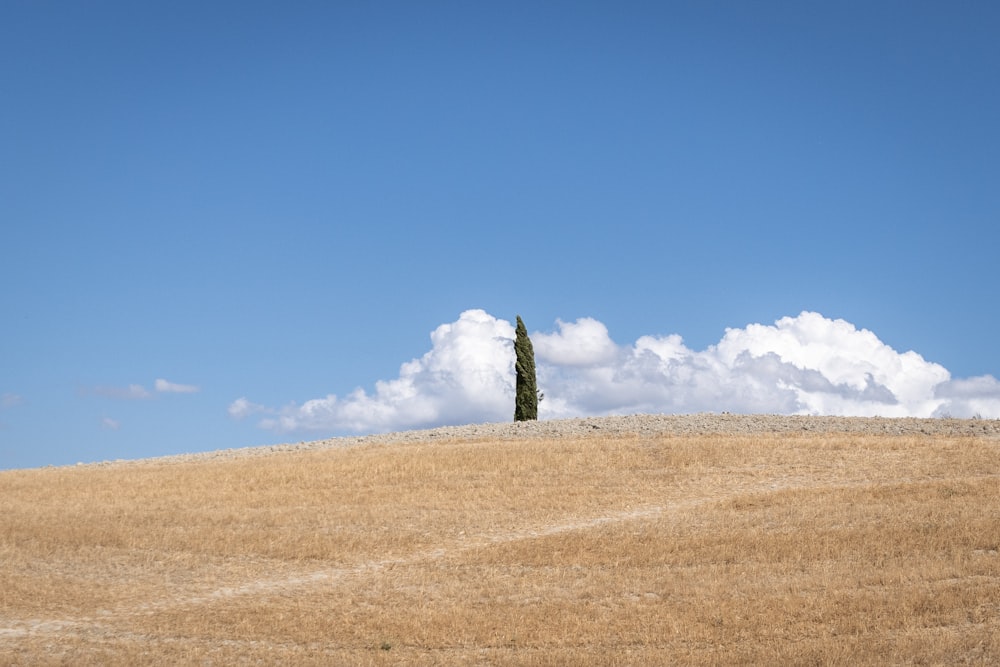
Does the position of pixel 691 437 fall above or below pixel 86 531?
above

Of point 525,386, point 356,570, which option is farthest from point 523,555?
point 525,386

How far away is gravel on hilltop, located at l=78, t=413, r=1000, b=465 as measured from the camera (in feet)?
155

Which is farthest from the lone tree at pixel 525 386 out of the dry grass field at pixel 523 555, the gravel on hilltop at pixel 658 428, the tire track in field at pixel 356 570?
the tire track in field at pixel 356 570

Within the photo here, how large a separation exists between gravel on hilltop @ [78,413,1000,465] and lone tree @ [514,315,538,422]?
17.8ft

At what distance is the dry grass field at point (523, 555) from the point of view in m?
19.6

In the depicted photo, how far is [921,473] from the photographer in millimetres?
37594

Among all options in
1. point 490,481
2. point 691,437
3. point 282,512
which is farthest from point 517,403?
point 282,512

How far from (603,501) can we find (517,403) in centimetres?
2372

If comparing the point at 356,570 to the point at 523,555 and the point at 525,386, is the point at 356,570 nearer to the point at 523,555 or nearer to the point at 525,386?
the point at 523,555

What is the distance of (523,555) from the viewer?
2761cm

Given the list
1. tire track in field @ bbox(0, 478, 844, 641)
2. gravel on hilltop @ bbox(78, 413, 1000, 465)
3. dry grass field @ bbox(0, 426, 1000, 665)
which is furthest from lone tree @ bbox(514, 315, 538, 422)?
tire track in field @ bbox(0, 478, 844, 641)

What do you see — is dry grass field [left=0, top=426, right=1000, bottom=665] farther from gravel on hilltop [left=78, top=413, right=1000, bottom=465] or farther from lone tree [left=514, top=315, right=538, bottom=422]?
lone tree [left=514, top=315, right=538, bottom=422]

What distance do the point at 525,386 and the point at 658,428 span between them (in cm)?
1233

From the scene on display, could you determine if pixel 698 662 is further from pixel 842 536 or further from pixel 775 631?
pixel 842 536
